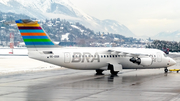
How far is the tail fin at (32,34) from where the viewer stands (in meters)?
30.0

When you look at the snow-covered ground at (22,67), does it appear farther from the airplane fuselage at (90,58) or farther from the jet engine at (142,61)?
the jet engine at (142,61)

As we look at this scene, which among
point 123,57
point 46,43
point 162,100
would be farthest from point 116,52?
point 162,100

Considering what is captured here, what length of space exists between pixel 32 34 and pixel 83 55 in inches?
212

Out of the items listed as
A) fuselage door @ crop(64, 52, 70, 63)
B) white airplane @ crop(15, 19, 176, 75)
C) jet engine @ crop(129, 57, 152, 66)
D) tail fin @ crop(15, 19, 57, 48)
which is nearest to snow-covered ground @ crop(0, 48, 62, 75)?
tail fin @ crop(15, 19, 57, 48)

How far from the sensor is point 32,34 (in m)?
30.2

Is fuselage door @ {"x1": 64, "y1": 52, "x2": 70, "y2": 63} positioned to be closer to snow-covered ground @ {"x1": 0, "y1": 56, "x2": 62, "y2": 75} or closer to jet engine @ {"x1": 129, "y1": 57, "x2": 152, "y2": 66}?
jet engine @ {"x1": 129, "y1": 57, "x2": 152, "y2": 66}

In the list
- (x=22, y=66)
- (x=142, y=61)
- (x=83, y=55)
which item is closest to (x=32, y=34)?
(x=83, y=55)

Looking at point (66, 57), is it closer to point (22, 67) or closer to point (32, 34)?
point (32, 34)

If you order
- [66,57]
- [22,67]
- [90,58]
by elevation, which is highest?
[66,57]

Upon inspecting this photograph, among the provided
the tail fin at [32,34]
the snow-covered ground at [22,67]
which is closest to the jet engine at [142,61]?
the tail fin at [32,34]

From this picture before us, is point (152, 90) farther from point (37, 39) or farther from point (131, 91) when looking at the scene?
point (37, 39)

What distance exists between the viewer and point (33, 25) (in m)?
30.3

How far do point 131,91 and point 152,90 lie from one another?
1.51 m

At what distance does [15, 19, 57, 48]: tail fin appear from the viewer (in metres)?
30.0
